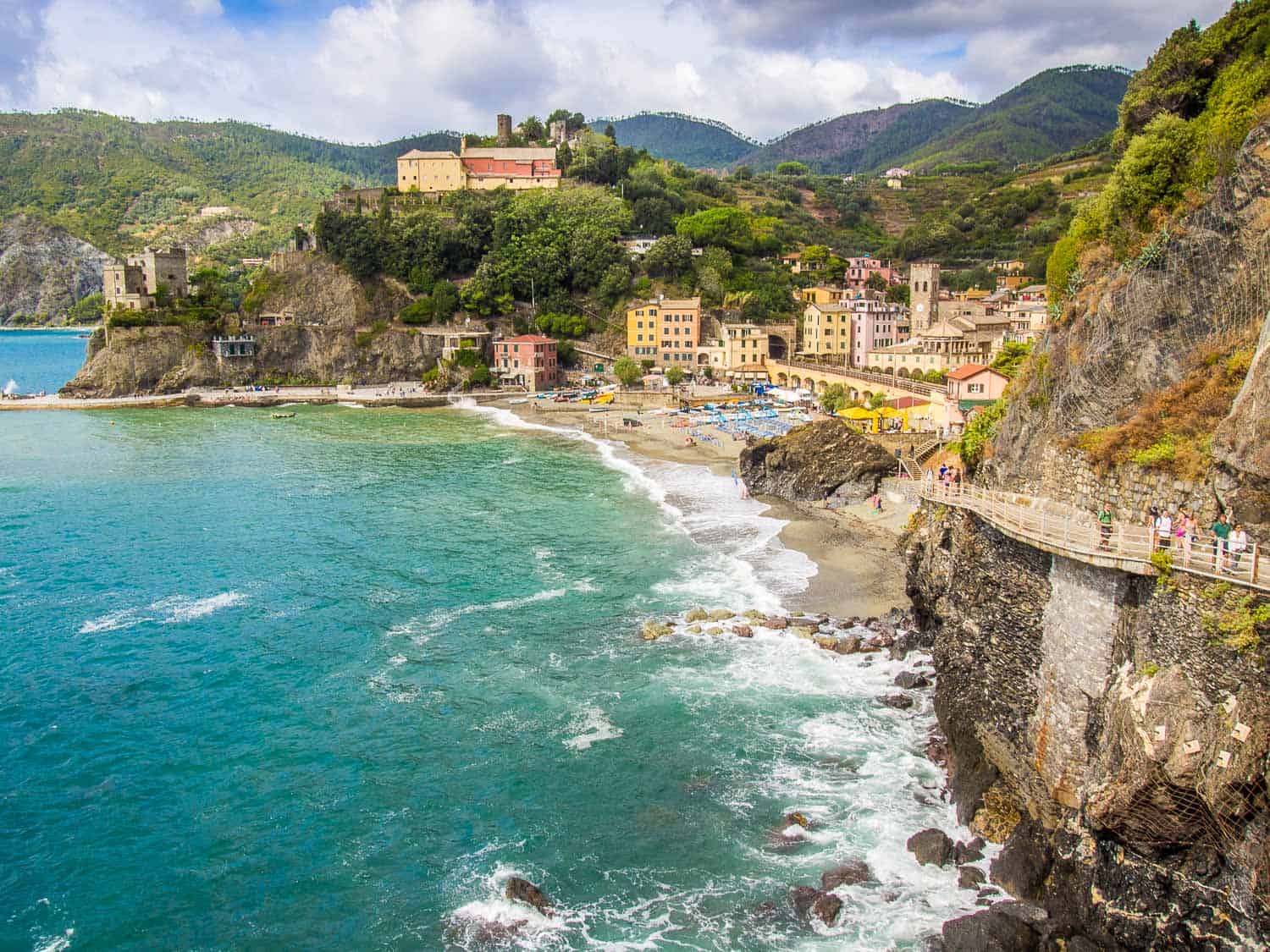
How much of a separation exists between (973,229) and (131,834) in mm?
115310

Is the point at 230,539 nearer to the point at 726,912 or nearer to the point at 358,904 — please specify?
the point at 358,904

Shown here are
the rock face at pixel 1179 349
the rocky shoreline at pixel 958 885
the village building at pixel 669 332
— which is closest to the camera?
the rock face at pixel 1179 349

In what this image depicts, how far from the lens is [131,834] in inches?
674

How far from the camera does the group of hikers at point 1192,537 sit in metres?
12.0

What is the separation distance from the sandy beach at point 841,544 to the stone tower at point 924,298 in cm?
2996

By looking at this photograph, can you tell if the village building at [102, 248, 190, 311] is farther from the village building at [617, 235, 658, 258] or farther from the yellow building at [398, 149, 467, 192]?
the village building at [617, 235, 658, 258]

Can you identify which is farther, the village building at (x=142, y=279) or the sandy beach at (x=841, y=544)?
the village building at (x=142, y=279)

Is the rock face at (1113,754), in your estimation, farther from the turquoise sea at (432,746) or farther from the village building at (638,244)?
the village building at (638,244)

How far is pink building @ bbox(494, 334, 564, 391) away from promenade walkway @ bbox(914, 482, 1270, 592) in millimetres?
67150

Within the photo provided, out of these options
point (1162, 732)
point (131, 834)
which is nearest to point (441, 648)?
point (131, 834)

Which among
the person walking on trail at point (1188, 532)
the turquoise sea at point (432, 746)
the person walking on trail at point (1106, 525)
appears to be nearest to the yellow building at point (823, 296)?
the turquoise sea at point (432, 746)

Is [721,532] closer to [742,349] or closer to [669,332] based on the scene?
[742,349]

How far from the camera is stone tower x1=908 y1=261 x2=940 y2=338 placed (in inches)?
3041

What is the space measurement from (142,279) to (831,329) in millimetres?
72596
